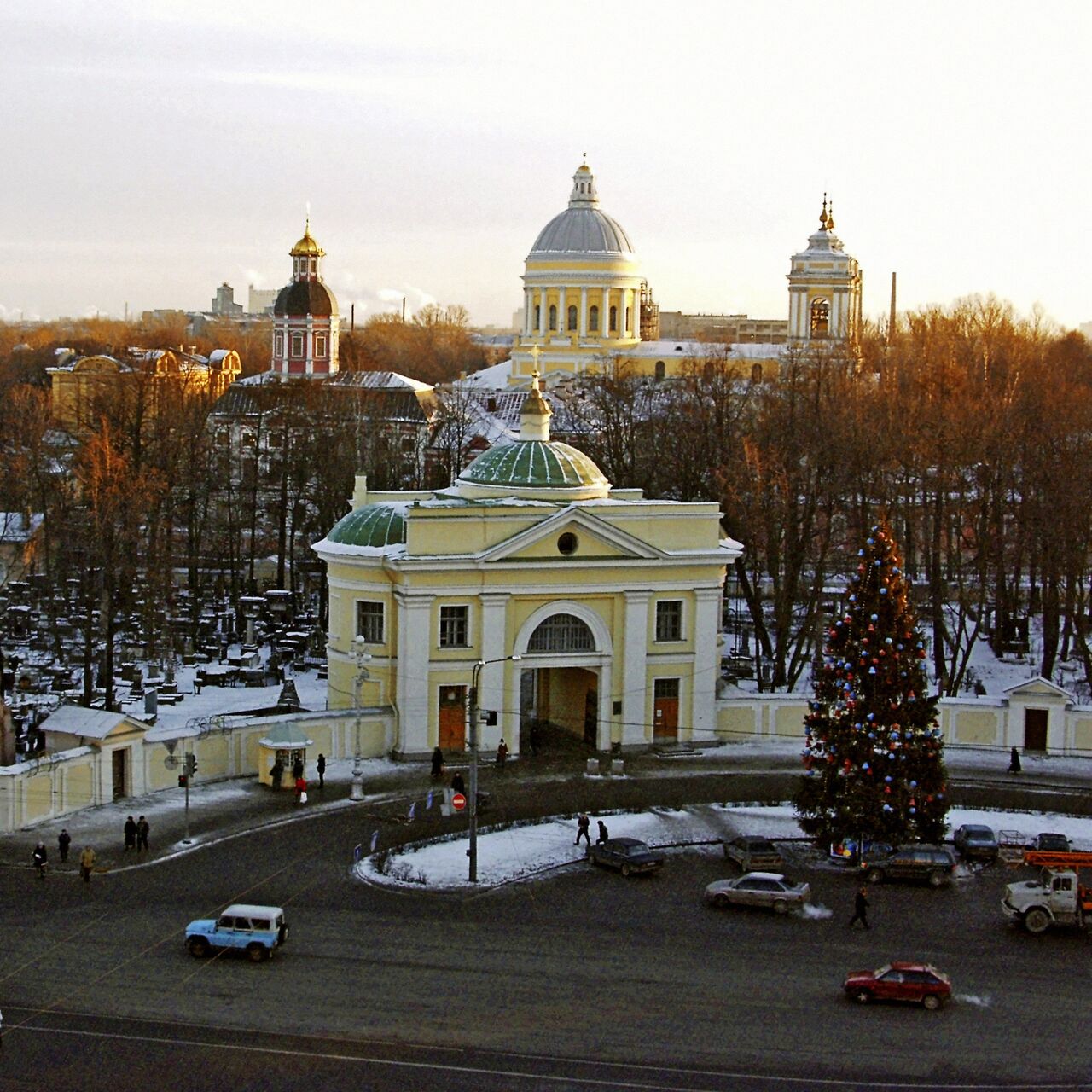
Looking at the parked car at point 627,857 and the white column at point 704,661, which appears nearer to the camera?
the parked car at point 627,857

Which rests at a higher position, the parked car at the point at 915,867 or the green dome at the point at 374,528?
the green dome at the point at 374,528

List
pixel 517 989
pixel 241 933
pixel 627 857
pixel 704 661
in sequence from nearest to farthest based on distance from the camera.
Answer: pixel 517 989, pixel 241 933, pixel 627 857, pixel 704 661

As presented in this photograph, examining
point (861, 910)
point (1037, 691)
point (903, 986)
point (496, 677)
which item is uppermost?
point (496, 677)

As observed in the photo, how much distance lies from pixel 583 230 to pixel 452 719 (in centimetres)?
6443

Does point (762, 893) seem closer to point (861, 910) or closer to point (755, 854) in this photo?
point (861, 910)

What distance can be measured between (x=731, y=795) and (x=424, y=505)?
32.5 feet

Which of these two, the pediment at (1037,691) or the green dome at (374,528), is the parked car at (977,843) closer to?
the pediment at (1037,691)

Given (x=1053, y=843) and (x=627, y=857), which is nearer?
(x=627, y=857)

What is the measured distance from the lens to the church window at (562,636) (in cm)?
4316

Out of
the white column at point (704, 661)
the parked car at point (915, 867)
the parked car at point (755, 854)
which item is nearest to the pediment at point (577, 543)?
the white column at point (704, 661)

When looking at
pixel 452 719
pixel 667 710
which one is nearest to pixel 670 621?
pixel 667 710

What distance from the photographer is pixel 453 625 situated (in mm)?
42625

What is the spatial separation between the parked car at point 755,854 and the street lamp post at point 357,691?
9.05 m

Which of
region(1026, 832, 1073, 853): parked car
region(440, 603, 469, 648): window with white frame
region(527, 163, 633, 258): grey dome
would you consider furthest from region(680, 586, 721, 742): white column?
region(527, 163, 633, 258): grey dome
